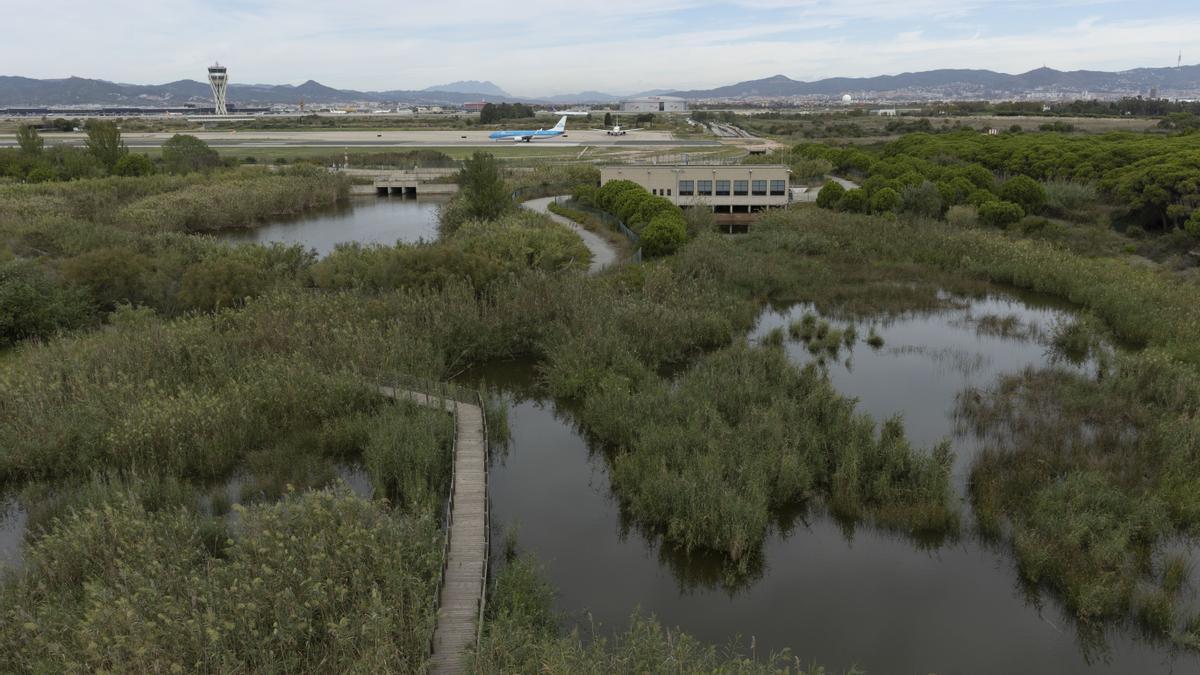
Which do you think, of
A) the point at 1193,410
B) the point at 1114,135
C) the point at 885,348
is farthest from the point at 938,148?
the point at 1193,410

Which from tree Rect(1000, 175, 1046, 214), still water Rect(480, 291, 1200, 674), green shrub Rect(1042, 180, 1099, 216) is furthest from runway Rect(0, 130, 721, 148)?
still water Rect(480, 291, 1200, 674)

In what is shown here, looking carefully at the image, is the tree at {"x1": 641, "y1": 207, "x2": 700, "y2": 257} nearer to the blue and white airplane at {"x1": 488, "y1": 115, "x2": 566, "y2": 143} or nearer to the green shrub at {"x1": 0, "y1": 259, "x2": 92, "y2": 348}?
the green shrub at {"x1": 0, "y1": 259, "x2": 92, "y2": 348}

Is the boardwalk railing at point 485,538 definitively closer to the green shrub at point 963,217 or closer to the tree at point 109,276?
the tree at point 109,276

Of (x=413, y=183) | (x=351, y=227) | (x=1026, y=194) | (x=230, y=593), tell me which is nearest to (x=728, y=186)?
(x=1026, y=194)

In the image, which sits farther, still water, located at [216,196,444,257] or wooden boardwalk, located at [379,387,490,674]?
still water, located at [216,196,444,257]

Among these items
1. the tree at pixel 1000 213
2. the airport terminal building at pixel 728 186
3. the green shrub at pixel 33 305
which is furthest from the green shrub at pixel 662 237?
the green shrub at pixel 33 305
